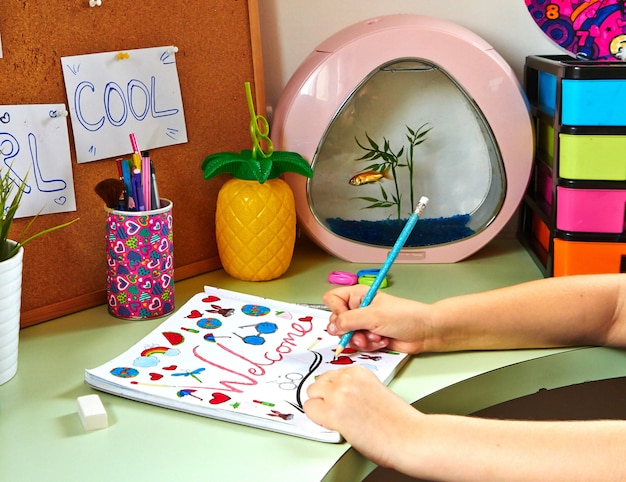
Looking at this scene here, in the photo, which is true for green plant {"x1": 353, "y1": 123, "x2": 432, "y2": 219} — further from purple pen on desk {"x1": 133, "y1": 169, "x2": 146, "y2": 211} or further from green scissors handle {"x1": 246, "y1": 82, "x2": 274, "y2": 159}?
purple pen on desk {"x1": 133, "y1": 169, "x2": 146, "y2": 211}

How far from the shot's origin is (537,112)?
3.57ft

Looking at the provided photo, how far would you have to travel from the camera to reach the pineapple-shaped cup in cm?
100

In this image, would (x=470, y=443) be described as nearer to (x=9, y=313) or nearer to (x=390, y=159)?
(x=9, y=313)

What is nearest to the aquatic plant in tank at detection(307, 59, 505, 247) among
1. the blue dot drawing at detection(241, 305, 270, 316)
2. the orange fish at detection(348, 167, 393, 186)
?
the orange fish at detection(348, 167, 393, 186)

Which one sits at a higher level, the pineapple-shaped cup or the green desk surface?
the pineapple-shaped cup

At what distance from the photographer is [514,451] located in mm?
602

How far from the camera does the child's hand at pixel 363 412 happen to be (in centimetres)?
62

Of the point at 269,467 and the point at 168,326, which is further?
the point at 168,326

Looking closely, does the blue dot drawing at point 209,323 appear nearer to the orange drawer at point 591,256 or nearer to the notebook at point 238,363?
the notebook at point 238,363

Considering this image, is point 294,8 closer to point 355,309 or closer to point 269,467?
point 355,309

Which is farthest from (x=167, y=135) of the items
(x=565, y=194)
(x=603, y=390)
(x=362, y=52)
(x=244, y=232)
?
(x=603, y=390)

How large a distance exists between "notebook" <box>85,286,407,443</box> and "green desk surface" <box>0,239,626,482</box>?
0.01 meters

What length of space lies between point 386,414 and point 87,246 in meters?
0.45

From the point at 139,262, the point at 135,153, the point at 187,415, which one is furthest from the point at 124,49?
the point at 187,415
